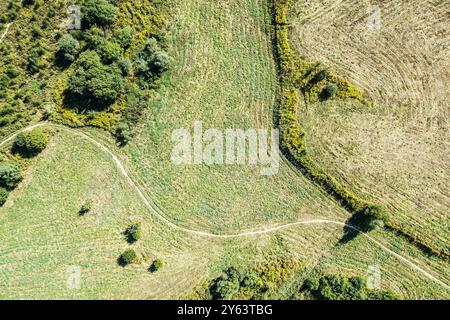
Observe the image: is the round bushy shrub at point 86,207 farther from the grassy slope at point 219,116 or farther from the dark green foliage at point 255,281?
the dark green foliage at point 255,281

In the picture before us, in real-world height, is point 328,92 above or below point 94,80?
below

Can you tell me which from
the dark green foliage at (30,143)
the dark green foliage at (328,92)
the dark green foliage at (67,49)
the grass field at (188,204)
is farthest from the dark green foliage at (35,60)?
the dark green foliage at (328,92)

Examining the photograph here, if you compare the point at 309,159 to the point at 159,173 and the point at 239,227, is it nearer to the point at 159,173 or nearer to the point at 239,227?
the point at 239,227

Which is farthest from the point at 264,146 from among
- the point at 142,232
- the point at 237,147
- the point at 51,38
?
the point at 51,38

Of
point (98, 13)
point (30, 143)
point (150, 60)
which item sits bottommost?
point (30, 143)

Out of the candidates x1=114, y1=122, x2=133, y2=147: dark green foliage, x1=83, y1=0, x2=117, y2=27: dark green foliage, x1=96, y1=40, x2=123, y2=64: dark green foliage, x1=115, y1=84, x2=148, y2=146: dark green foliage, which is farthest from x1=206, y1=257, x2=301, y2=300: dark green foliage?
x1=83, y1=0, x2=117, y2=27: dark green foliage

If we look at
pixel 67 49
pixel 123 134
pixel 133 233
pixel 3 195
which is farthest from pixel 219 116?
pixel 3 195

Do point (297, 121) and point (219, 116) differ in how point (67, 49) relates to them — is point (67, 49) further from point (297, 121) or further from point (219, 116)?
point (297, 121)

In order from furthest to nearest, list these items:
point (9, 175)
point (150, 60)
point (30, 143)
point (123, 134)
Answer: point (150, 60) → point (123, 134) → point (30, 143) → point (9, 175)
